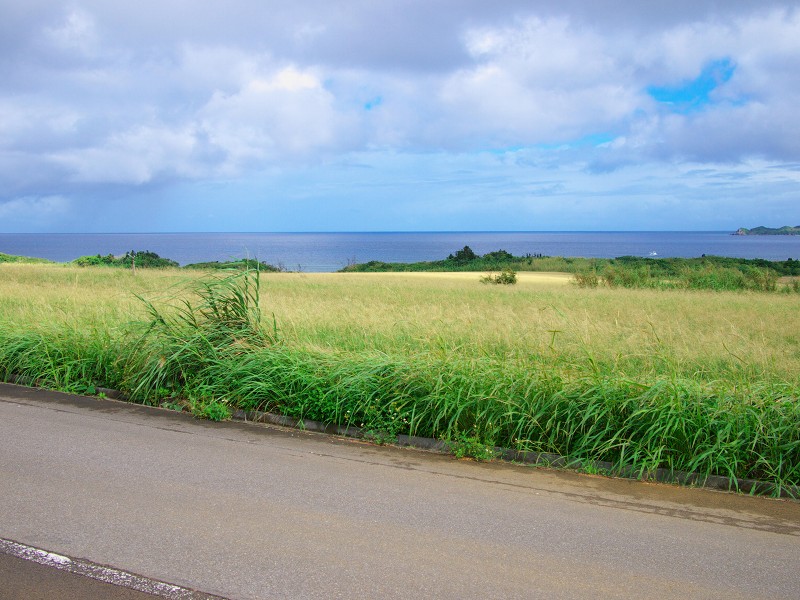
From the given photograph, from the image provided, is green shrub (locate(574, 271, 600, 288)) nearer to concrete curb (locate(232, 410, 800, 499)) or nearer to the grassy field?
the grassy field

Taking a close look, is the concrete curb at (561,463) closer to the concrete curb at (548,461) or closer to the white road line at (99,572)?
the concrete curb at (548,461)

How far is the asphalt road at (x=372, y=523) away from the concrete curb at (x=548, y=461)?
160 mm

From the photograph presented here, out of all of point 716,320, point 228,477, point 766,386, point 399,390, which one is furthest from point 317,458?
point 716,320

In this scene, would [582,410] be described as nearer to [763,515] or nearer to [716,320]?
[763,515]

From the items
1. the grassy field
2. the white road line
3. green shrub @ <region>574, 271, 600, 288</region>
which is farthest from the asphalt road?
green shrub @ <region>574, 271, 600, 288</region>

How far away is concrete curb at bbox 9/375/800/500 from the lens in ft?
17.1

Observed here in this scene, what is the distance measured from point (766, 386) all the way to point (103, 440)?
20.7ft

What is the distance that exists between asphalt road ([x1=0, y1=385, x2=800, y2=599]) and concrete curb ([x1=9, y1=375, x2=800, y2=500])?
0.52 ft

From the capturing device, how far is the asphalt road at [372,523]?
3631 millimetres

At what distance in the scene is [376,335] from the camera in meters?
10.3

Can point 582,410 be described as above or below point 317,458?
above

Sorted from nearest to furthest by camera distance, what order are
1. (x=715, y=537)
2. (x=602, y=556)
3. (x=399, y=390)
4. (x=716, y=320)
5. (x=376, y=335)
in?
1. (x=602, y=556)
2. (x=715, y=537)
3. (x=399, y=390)
4. (x=376, y=335)
5. (x=716, y=320)

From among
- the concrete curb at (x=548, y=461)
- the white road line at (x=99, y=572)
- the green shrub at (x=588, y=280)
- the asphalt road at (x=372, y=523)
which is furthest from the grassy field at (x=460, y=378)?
the green shrub at (x=588, y=280)

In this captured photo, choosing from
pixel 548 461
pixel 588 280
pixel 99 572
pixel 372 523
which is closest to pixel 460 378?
pixel 548 461
